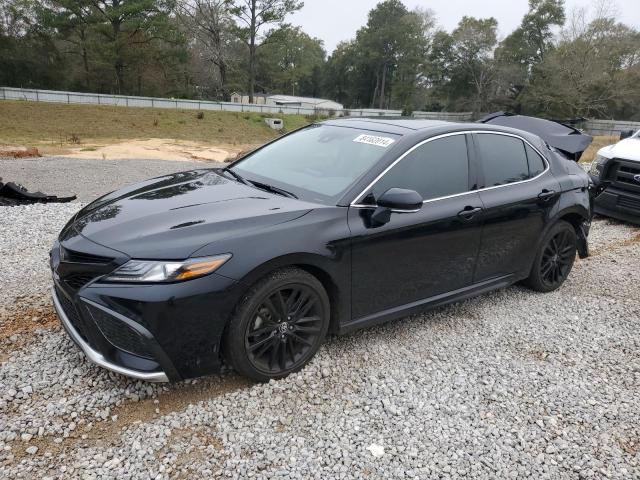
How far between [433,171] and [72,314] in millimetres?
2588

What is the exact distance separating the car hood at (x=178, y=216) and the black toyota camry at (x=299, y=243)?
11 mm

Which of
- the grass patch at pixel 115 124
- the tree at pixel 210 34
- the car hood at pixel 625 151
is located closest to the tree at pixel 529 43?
the tree at pixel 210 34

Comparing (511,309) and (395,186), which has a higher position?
(395,186)

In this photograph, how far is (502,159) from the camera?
4.10 metres

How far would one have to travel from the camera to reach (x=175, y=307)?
2.52 metres

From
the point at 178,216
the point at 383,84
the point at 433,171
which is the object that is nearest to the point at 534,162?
the point at 433,171

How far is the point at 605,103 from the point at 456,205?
5111cm

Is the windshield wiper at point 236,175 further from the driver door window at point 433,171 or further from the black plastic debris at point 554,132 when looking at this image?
the black plastic debris at point 554,132

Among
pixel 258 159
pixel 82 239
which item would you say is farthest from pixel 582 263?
pixel 82 239

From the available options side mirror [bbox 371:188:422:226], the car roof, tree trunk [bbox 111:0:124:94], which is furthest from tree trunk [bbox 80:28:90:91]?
side mirror [bbox 371:188:422:226]

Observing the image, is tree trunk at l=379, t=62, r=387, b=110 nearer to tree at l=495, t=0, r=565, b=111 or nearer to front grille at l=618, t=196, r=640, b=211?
tree at l=495, t=0, r=565, b=111

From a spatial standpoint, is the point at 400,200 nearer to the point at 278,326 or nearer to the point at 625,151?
the point at 278,326

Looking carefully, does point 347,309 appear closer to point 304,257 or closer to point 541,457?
point 304,257

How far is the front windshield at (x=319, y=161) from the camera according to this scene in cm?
334
